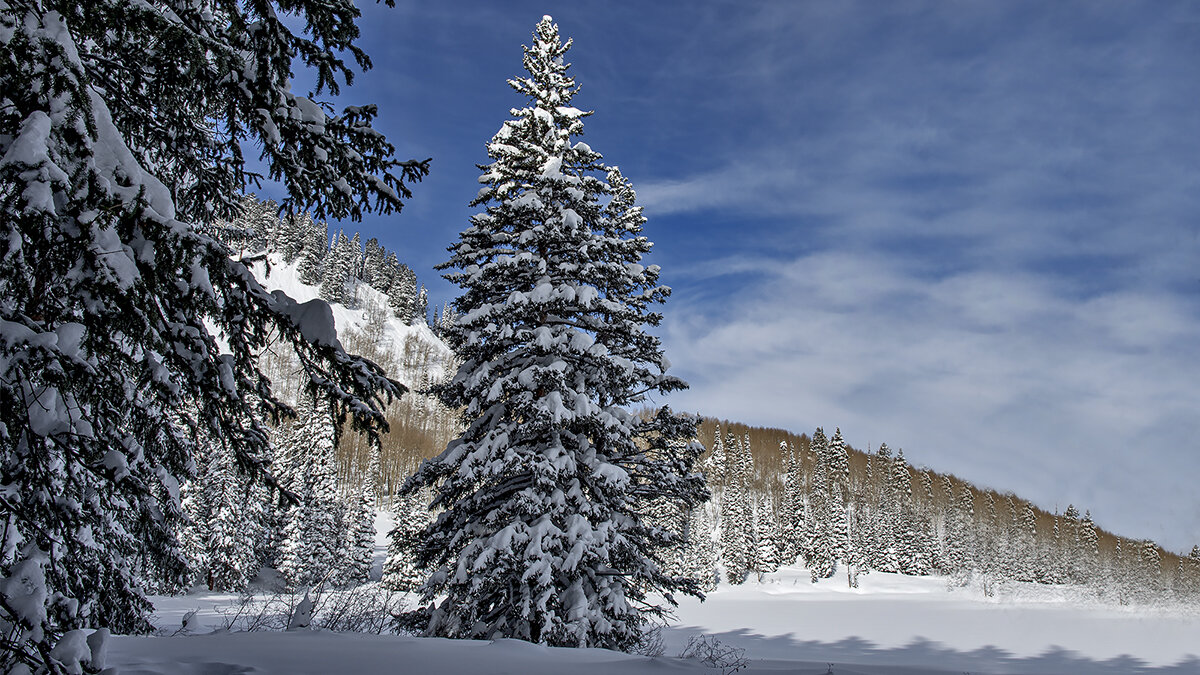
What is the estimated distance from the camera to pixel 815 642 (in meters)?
25.9

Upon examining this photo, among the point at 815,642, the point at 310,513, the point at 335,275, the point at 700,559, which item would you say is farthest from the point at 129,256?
the point at 335,275

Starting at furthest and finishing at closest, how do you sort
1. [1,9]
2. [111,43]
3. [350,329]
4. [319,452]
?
1. [350,329]
2. [319,452]
3. [111,43]
4. [1,9]

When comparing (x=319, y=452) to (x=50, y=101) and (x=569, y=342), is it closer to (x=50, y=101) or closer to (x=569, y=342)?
(x=569, y=342)

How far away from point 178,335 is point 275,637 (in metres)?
2.90

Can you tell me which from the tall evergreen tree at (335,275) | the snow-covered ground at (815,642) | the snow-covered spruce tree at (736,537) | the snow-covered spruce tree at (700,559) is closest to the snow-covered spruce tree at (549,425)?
the snow-covered ground at (815,642)

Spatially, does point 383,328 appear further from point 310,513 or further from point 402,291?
point 310,513

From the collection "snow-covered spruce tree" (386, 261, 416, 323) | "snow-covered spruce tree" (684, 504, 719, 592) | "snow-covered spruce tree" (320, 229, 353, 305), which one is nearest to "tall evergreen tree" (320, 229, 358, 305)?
"snow-covered spruce tree" (320, 229, 353, 305)

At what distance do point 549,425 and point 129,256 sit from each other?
7.23m

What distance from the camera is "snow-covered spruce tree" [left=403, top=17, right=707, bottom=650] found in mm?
9281

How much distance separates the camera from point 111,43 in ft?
14.0

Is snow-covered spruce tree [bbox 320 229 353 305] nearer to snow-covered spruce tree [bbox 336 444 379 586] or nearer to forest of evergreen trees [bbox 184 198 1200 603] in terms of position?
forest of evergreen trees [bbox 184 198 1200 603]

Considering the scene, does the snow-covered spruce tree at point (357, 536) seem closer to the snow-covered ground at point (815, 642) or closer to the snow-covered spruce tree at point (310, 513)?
the snow-covered spruce tree at point (310, 513)

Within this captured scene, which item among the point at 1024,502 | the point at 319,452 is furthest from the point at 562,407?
the point at 1024,502

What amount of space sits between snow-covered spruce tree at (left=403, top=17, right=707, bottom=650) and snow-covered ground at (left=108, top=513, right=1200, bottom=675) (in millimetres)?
3150
